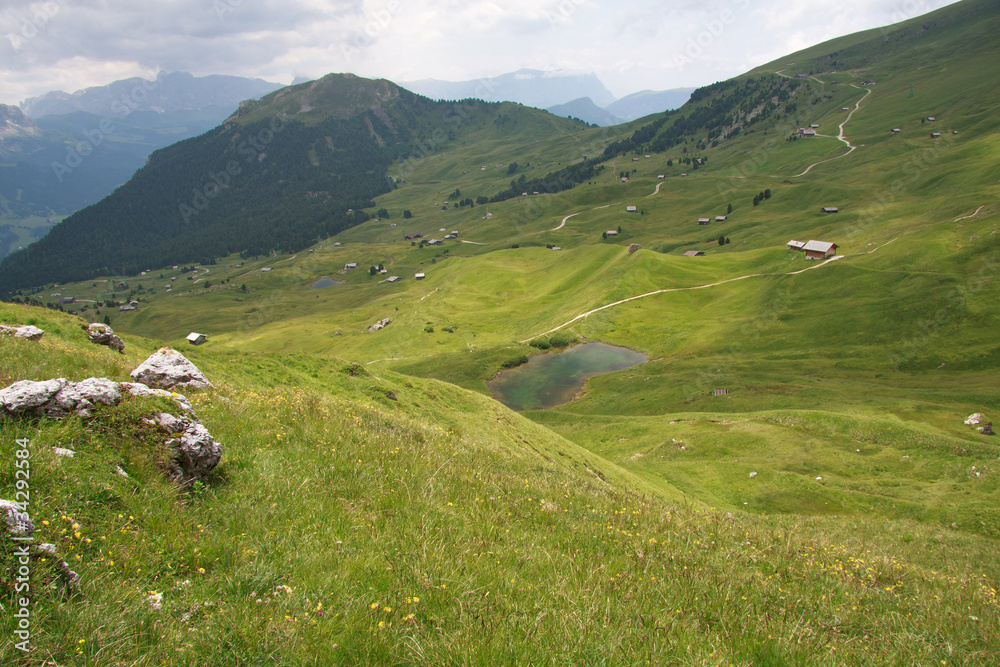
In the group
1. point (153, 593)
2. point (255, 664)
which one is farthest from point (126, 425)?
point (255, 664)

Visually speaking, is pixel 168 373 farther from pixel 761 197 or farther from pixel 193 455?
pixel 761 197

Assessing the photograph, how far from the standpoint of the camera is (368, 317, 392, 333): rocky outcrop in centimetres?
12222

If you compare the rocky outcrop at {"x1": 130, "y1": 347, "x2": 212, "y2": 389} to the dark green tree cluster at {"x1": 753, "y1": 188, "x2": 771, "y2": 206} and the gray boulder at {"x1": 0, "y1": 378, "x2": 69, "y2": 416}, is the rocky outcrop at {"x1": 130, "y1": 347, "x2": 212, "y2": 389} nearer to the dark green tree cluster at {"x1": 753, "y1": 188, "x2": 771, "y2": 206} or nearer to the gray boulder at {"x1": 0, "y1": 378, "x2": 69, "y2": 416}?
the gray boulder at {"x1": 0, "y1": 378, "x2": 69, "y2": 416}

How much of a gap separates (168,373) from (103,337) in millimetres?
15736

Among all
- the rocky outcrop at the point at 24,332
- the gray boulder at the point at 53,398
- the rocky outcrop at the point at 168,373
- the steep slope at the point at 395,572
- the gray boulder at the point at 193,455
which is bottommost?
the steep slope at the point at 395,572

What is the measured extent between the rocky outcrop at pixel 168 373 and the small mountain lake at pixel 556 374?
58159 mm

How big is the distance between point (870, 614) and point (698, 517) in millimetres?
3950

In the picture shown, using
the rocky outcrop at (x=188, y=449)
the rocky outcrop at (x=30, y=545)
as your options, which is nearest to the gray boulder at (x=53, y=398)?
the rocky outcrop at (x=188, y=449)

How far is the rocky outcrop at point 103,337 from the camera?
27.8 meters

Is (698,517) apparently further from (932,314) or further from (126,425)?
(932,314)

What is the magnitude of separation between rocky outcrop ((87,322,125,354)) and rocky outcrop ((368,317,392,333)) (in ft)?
303

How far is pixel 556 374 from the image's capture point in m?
82.4

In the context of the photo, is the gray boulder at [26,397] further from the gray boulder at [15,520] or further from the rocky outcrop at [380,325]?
the rocky outcrop at [380,325]

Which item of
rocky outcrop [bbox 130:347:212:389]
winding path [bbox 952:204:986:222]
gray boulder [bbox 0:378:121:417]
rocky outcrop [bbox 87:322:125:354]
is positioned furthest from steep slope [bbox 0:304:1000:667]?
winding path [bbox 952:204:986:222]
